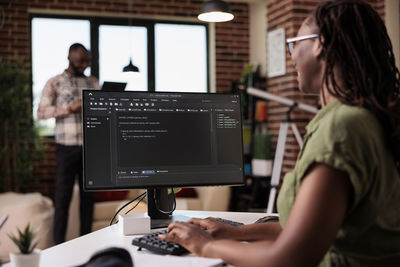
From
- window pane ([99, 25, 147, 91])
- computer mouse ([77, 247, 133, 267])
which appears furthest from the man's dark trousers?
computer mouse ([77, 247, 133, 267])

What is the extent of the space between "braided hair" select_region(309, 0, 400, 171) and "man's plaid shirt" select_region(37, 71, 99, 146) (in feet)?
9.47

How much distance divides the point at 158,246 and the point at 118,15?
481 cm

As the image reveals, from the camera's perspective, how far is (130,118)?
5.35 ft

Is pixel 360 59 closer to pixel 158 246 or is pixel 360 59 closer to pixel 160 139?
pixel 158 246

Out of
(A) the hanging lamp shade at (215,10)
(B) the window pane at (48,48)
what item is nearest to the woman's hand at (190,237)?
(A) the hanging lamp shade at (215,10)

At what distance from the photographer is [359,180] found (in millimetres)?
925

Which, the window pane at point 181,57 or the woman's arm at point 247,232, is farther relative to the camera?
the window pane at point 181,57

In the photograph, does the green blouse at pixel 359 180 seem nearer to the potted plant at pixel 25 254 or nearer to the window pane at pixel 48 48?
the potted plant at pixel 25 254

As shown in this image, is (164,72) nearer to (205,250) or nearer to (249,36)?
(249,36)

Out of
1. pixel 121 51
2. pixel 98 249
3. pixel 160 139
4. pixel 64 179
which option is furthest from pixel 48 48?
pixel 98 249

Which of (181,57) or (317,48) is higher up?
(181,57)

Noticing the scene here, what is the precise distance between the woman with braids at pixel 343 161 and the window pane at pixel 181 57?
4810 mm

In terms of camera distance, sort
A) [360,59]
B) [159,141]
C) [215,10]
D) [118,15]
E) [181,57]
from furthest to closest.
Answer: [181,57]
[118,15]
[215,10]
[159,141]
[360,59]

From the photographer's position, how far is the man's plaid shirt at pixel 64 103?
12.1 feet
